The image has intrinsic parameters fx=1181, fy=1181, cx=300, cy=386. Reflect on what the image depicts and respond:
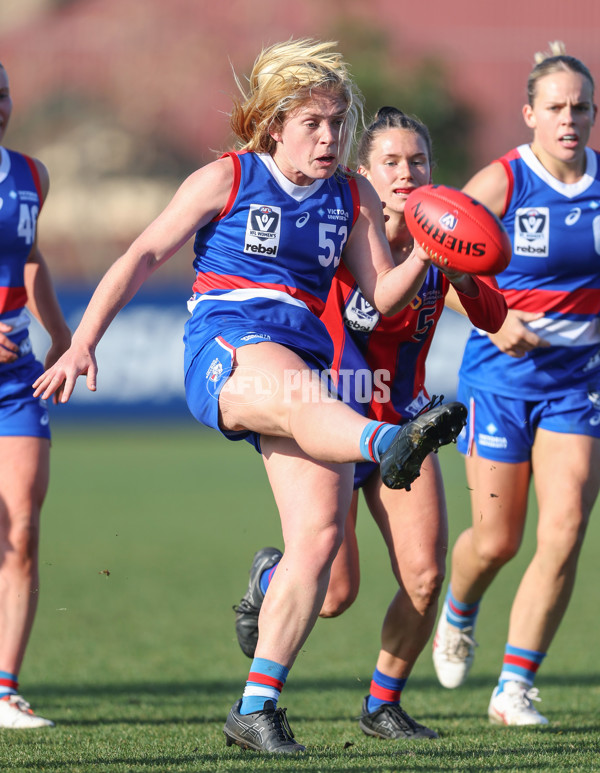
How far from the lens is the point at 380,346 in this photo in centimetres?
453

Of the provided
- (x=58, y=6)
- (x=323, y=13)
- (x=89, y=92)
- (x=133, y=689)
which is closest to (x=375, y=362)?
(x=133, y=689)

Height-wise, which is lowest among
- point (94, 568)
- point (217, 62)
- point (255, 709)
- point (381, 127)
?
point (94, 568)

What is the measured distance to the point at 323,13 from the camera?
94.5ft

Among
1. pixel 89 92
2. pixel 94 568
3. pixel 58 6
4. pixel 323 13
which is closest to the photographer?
pixel 94 568

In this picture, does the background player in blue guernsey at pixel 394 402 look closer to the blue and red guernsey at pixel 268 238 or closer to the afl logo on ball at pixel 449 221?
the blue and red guernsey at pixel 268 238

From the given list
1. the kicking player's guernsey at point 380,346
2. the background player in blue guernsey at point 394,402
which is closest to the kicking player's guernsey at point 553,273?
the kicking player's guernsey at point 380,346

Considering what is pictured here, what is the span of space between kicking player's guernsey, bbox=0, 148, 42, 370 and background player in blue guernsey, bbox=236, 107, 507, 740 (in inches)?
47.5

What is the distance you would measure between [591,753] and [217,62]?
85.4 feet

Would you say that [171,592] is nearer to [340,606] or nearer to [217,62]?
[340,606]

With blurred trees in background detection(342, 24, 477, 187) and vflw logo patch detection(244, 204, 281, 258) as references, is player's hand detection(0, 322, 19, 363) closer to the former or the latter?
vflw logo patch detection(244, 204, 281, 258)

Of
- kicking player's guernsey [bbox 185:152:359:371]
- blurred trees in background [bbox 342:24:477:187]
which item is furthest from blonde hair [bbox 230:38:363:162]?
blurred trees in background [bbox 342:24:477:187]

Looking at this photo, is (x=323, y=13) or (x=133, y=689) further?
(x=323, y=13)

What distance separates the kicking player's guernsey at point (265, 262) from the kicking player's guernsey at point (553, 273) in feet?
4.02

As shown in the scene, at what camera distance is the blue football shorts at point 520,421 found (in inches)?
189
